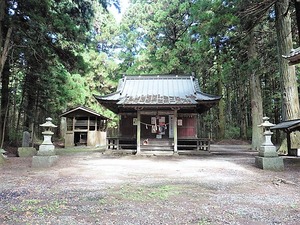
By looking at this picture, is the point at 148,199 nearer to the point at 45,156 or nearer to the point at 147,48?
the point at 45,156

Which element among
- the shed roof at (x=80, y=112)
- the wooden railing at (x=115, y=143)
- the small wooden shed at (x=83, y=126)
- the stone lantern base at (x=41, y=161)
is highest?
the shed roof at (x=80, y=112)

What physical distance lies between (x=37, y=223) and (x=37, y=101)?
12197 mm

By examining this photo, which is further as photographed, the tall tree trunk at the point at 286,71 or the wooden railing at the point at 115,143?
the wooden railing at the point at 115,143

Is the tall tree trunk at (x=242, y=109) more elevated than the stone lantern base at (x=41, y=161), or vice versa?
the tall tree trunk at (x=242, y=109)

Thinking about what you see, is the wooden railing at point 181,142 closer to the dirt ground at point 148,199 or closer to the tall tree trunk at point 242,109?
the dirt ground at point 148,199

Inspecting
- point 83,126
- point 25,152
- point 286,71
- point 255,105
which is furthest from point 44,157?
point 255,105

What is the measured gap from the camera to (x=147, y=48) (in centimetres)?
2127

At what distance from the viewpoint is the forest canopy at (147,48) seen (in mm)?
9188

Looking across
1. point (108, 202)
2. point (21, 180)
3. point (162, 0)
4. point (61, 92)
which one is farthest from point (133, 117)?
point (162, 0)

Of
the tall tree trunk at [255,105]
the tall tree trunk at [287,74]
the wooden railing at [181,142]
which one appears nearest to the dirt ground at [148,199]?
the tall tree trunk at [287,74]

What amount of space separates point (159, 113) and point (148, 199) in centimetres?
843

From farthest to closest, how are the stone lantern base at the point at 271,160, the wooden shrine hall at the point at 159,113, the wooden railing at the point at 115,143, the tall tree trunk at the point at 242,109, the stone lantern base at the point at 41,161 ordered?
the tall tree trunk at the point at 242,109
the wooden railing at the point at 115,143
the wooden shrine hall at the point at 159,113
the stone lantern base at the point at 41,161
the stone lantern base at the point at 271,160

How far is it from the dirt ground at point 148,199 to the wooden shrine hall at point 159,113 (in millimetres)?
5582

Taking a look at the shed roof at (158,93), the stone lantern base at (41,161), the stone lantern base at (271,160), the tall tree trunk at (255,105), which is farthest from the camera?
the tall tree trunk at (255,105)
